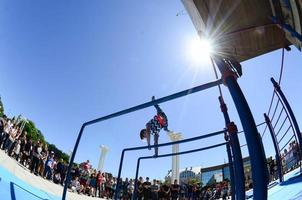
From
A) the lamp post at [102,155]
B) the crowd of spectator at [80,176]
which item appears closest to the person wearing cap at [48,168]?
the crowd of spectator at [80,176]

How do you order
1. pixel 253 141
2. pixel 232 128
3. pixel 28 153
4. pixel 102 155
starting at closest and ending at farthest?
pixel 253 141
pixel 232 128
pixel 28 153
pixel 102 155

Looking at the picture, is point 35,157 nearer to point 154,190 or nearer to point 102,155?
point 154,190

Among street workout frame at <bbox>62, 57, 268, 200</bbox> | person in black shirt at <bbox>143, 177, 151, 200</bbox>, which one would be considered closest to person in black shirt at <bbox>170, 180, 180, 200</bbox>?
person in black shirt at <bbox>143, 177, 151, 200</bbox>

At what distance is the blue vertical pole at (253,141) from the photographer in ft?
4.70

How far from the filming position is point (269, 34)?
12.9ft

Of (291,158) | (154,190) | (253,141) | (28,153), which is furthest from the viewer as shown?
(154,190)

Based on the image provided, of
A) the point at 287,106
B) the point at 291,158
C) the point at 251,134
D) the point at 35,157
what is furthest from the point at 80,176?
the point at 251,134

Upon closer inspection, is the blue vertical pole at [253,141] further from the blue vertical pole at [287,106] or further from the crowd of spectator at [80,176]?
the crowd of spectator at [80,176]

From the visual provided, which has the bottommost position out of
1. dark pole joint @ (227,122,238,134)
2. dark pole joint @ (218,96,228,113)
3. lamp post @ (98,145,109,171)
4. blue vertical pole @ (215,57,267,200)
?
blue vertical pole @ (215,57,267,200)

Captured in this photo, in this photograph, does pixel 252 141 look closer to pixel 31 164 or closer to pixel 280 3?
pixel 280 3

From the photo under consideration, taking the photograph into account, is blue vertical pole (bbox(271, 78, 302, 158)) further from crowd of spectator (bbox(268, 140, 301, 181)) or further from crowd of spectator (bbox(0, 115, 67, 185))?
crowd of spectator (bbox(0, 115, 67, 185))

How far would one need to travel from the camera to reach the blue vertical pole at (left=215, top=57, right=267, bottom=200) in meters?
1.43

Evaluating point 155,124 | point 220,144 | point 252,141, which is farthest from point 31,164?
point 252,141

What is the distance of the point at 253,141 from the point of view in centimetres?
153
